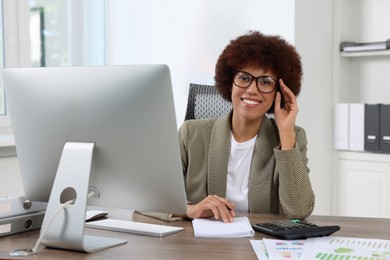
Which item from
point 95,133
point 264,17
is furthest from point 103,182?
point 264,17

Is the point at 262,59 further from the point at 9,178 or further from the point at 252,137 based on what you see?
the point at 9,178

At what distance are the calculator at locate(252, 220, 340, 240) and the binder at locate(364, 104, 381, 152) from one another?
204cm

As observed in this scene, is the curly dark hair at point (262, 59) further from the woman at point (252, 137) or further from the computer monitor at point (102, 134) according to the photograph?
the computer monitor at point (102, 134)

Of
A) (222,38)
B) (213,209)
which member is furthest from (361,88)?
(213,209)

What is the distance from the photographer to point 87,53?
4.55m

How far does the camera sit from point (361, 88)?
398cm

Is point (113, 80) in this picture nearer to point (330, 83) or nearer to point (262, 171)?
point (262, 171)

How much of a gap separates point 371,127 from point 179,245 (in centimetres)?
235

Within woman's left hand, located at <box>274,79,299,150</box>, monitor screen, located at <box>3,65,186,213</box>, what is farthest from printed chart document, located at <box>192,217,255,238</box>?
woman's left hand, located at <box>274,79,299,150</box>

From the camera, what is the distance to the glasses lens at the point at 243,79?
6.98 feet

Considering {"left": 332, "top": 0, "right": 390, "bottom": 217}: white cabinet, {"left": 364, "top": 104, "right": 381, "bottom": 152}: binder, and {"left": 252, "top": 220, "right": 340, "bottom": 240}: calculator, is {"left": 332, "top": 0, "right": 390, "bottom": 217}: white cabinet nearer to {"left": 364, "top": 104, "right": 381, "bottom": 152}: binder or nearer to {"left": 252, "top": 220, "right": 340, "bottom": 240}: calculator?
{"left": 364, "top": 104, "right": 381, "bottom": 152}: binder

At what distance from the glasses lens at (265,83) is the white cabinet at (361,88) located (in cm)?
173

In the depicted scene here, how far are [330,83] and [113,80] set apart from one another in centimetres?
260

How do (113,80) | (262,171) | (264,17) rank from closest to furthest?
(113,80)
(262,171)
(264,17)
